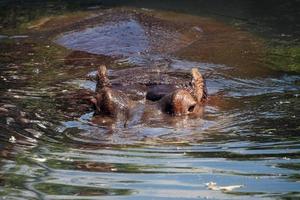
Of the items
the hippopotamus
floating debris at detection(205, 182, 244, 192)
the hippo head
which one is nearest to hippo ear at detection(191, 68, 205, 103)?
the hippopotamus

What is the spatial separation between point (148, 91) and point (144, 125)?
0.91 m

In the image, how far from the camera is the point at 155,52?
8.30m

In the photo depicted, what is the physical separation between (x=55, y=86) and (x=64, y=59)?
4.15 feet

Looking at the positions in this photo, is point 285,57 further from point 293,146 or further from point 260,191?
point 260,191

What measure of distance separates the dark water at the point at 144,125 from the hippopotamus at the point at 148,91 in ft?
0.40

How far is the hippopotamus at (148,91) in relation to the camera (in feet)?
18.1

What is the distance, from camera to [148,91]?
614cm

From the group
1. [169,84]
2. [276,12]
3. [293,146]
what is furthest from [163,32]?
[293,146]

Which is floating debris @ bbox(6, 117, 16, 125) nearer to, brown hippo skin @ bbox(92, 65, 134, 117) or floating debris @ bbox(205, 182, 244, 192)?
brown hippo skin @ bbox(92, 65, 134, 117)

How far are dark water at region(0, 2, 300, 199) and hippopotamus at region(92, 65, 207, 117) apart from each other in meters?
0.12

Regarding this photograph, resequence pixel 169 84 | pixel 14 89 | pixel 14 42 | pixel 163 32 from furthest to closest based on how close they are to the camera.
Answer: pixel 14 42 < pixel 163 32 < pixel 14 89 < pixel 169 84

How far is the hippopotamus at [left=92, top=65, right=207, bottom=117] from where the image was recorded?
5.51 metres

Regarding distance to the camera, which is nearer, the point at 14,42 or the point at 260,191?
the point at 260,191

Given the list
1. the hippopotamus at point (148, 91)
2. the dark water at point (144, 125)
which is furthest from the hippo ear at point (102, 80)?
the dark water at point (144, 125)
